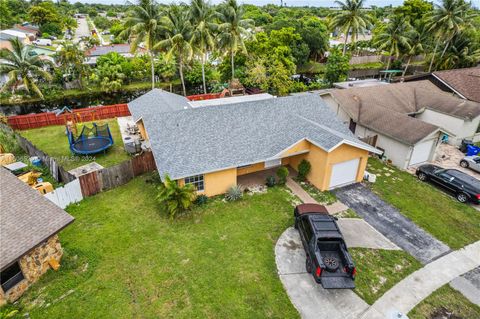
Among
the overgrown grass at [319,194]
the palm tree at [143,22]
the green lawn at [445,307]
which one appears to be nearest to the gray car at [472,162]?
the overgrown grass at [319,194]

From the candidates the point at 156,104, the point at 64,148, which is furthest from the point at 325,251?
the point at 64,148

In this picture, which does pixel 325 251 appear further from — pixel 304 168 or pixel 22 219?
pixel 22 219

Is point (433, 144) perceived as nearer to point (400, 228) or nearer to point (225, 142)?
point (400, 228)

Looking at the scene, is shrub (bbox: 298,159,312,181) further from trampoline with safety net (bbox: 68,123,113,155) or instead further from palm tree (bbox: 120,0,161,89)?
palm tree (bbox: 120,0,161,89)

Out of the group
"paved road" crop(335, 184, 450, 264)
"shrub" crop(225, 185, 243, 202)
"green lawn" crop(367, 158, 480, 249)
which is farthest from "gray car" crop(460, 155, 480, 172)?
"shrub" crop(225, 185, 243, 202)

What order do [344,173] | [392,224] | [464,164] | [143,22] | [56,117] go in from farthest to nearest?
[143,22], [56,117], [464,164], [344,173], [392,224]

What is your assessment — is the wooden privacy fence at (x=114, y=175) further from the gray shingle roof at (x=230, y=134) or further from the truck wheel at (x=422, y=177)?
the truck wheel at (x=422, y=177)

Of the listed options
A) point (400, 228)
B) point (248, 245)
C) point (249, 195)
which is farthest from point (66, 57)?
point (400, 228)
